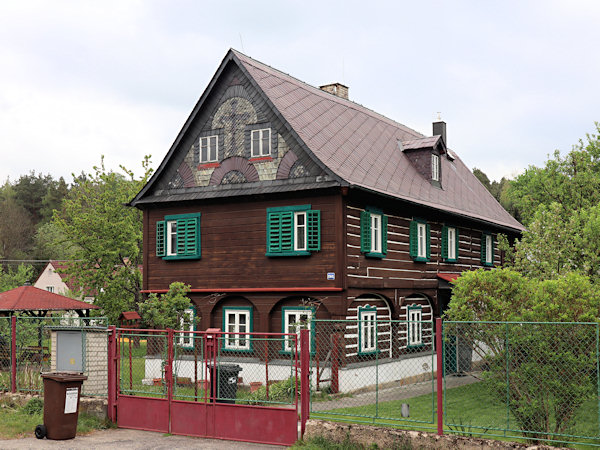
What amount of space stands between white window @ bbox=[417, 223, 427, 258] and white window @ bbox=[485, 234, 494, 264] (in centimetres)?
688

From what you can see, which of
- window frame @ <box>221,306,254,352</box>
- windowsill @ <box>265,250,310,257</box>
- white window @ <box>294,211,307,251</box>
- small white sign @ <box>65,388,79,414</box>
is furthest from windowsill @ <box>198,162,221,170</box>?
small white sign @ <box>65,388,79,414</box>

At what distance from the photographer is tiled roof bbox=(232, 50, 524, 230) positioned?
22234 millimetres

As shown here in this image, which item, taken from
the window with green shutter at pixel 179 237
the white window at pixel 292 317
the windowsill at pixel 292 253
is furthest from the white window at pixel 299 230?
the window with green shutter at pixel 179 237

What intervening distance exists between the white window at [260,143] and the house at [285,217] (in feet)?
0.11

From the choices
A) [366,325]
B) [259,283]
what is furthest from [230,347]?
[366,325]

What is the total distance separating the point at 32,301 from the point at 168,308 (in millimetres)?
8446

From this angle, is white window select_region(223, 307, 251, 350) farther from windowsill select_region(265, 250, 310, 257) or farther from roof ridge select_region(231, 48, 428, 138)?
roof ridge select_region(231, 48, 428, 138)

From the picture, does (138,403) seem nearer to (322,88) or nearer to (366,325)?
(366,325)

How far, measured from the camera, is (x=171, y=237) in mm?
24516

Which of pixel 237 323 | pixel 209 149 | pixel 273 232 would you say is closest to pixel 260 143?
pixel 209 149

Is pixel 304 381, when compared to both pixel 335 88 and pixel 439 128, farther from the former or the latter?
pixel 439 128

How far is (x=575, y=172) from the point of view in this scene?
118 ft

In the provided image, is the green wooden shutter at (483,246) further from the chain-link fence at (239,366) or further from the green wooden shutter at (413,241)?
the chain-link fence at (239,366)

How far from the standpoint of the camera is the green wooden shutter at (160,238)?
24.5 metres
